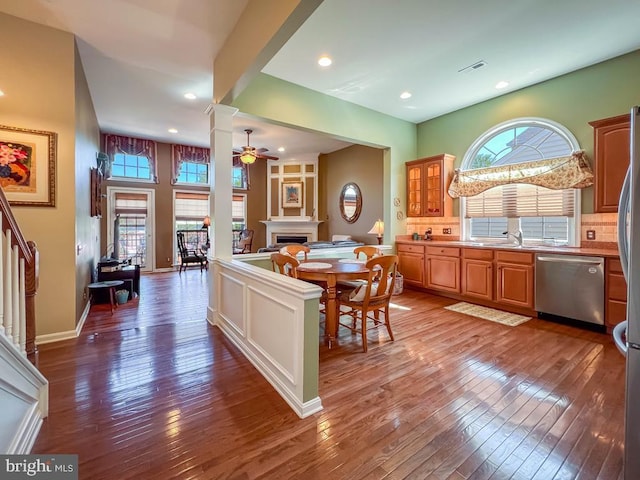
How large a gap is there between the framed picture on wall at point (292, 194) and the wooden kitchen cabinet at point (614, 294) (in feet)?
21.7

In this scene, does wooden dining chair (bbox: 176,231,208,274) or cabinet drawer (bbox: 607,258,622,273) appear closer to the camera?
cabinet drawer (bbox: 607,258,622,273)

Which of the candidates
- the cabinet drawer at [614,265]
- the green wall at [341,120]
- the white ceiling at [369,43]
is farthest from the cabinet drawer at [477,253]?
the white ceiling at [369,43]

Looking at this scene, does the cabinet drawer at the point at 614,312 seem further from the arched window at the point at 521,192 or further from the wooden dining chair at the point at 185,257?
the wooden dining chair at the point at 185,257

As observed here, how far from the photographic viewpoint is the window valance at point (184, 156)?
7.59 meters

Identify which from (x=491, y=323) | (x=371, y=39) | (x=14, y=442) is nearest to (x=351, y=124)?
(x=371, y=39)

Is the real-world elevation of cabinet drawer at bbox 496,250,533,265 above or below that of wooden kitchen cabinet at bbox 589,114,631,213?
below

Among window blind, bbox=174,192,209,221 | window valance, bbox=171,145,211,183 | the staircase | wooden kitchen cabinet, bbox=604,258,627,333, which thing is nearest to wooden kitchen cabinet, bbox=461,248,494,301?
wooden kitchen cabinet, bbox=604,258,627,333

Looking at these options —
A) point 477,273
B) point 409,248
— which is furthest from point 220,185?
point 477,273

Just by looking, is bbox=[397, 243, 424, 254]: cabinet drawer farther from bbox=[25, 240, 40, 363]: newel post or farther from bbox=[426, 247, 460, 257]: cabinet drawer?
bbox=[25, 240, 40, 363]: newel post

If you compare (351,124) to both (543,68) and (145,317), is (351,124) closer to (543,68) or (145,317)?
(543,68)

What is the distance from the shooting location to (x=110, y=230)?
6.98 metres

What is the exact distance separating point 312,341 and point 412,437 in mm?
799

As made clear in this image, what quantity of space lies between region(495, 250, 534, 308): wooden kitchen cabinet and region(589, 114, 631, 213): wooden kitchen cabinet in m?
0.97

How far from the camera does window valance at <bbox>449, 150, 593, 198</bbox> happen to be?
3.78m
